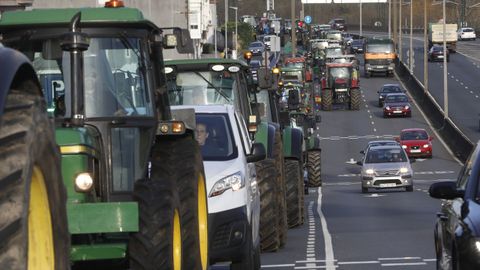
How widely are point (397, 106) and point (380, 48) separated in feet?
72.1

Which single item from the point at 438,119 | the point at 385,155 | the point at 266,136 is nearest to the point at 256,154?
the point at 266,136

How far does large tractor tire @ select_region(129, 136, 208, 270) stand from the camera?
999 cm

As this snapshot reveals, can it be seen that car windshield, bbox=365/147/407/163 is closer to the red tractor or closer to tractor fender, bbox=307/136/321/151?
tractor fender, bbox=307/136/321/151

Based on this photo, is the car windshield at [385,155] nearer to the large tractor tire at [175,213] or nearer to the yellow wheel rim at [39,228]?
the large tractor tire at [175,213]

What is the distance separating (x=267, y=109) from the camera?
87.4ft

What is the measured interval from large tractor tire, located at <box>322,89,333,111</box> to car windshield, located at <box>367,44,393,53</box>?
1766 cm

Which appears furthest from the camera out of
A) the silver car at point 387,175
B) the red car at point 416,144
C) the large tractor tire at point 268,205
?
the red car at point 416,144

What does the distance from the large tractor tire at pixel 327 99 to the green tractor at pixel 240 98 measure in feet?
217

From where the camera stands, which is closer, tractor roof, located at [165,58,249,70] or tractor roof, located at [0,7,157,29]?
tractor roof, located at [0,7,157,29]

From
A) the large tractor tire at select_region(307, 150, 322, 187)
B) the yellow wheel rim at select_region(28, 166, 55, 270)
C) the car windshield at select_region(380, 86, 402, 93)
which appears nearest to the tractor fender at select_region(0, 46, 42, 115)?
the yellow wheel rim at select_region(28, 166, 55, 270)

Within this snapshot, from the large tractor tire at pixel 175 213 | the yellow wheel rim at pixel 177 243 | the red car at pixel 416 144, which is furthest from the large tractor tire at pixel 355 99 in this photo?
the yellow wheel rim at pixel 177 243

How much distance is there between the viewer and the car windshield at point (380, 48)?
106 meters

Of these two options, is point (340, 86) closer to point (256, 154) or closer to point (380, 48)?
point (380, 48)

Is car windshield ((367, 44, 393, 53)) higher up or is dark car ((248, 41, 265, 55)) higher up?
car windshield ((367, 44, 393, 53))
